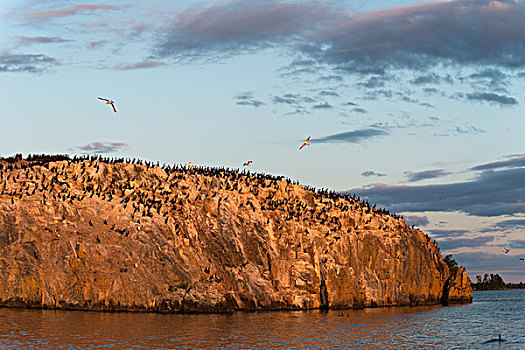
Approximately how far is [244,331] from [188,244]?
1103 inches

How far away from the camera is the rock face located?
76.2 meters

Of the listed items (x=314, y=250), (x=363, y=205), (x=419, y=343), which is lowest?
(x=419, y=343)

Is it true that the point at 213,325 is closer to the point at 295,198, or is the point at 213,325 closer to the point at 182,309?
the point at 182,309

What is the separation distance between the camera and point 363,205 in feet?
384

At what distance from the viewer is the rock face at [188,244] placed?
76188 mm

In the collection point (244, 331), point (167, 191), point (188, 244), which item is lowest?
point (244, 331)

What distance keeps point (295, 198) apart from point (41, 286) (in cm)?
4541

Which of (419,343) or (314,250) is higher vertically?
(314,250)

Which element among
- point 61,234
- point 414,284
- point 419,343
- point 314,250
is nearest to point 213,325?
point 419,343

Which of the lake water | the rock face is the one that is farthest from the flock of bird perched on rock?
the lake water

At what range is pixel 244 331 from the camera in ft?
197

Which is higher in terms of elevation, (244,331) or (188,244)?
(188,244)

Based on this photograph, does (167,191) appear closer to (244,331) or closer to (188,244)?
(188,244)

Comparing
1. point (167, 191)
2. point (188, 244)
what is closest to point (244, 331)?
point (188, 244)
